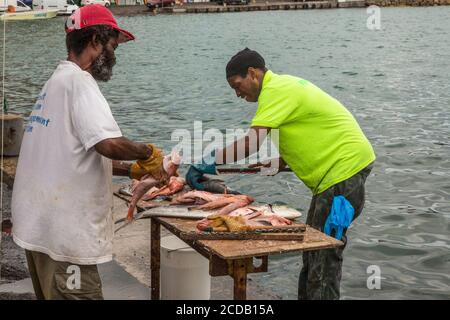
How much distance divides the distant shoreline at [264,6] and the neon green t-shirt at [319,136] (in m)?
127

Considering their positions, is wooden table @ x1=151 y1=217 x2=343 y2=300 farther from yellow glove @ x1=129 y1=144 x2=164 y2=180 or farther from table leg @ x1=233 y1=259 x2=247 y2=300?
yellow glove @ x1=129 y1=144 x2=164 y2=180

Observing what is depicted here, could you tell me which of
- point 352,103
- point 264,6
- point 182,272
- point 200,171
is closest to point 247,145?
point 200,171

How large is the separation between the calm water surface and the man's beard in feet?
19.8

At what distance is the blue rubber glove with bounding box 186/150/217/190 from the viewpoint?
6.12 meters

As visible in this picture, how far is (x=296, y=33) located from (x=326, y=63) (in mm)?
38461

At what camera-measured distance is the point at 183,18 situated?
128 meters

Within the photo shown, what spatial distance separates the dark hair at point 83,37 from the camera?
4750mm

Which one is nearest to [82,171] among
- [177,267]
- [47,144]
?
[47,144]

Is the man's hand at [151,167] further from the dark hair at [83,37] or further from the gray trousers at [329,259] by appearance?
the gray trousers at [329,259]

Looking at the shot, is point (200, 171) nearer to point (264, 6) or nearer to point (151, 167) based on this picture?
point (151, 167)

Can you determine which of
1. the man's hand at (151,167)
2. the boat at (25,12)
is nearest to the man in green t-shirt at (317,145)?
the man's hand at (151,167)

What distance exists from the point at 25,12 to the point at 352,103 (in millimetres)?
82754

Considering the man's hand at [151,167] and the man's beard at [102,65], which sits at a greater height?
the man's beard at [102,65]
